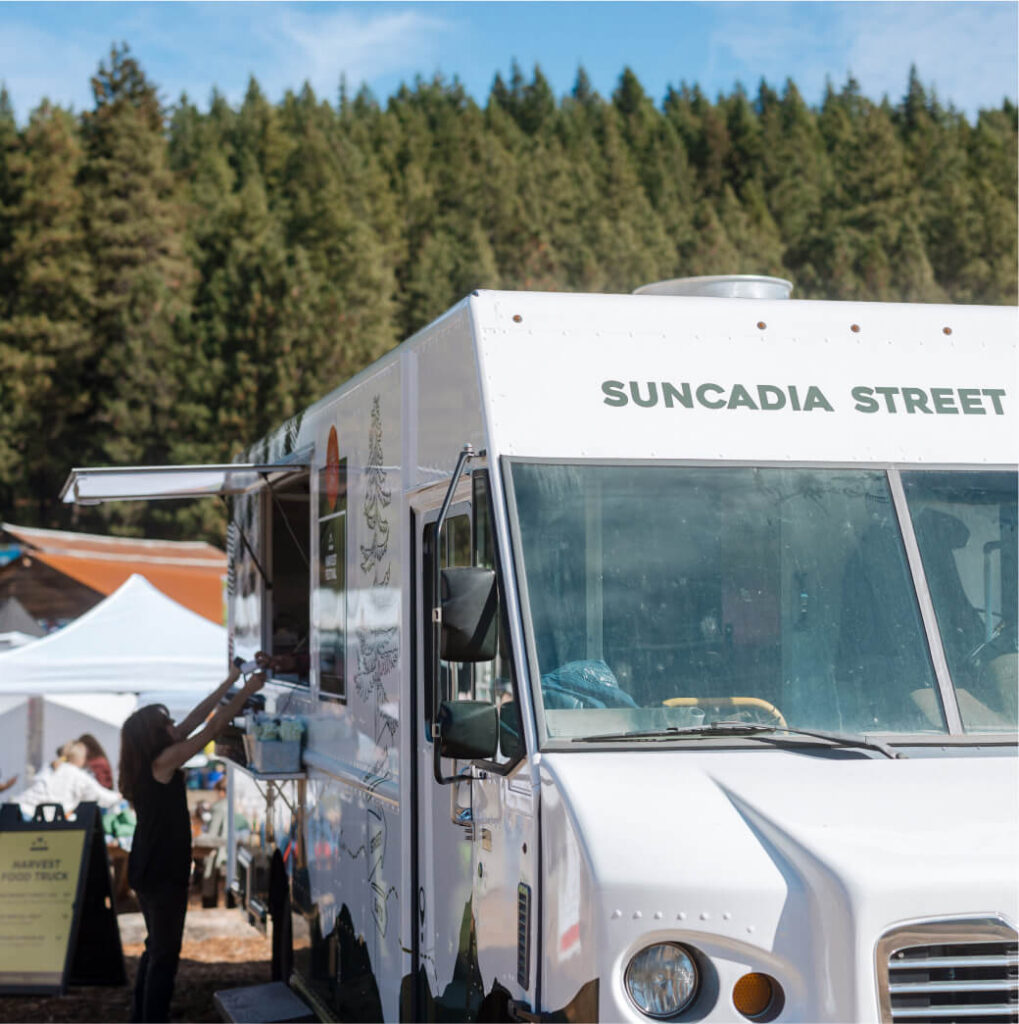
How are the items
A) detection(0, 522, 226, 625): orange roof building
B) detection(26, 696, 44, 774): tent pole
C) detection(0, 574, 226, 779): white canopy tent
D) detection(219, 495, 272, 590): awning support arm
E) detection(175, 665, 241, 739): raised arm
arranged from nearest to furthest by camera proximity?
1. detection(175, 665, 241, 739): raised arm
2. detection(219, 495, 272, 590): awning support arm
3. detection(0, 574, 226, 779): white canopy tent
4. detection(26, 696, 44, 774): tent pole
5. detection(0, 522, 226, 625): orange roof building

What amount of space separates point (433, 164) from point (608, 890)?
72206 millimetres

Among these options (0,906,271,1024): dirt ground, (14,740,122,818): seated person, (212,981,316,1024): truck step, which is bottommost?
(0,906,271,1024): dirt ground

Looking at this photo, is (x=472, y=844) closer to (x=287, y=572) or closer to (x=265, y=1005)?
(x=265, y=1005)

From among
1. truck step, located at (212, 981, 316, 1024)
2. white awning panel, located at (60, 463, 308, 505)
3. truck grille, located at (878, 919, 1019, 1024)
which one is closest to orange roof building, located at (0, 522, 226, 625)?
white awning panel, located at (60, 463, 308, 505)

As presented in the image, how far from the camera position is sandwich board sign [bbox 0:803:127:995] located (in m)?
8.75

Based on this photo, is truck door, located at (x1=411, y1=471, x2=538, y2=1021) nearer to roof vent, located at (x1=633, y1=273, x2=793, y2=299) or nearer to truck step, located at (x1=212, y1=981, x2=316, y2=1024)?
roof vent, located at (x1=633, y1=273, x2=793, y2=299)

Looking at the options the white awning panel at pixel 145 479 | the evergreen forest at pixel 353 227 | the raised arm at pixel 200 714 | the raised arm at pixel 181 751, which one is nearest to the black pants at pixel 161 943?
the raised arm at pixel 181 751

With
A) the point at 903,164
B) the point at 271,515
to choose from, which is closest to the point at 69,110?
the point at 903,164

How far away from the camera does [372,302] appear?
154ft

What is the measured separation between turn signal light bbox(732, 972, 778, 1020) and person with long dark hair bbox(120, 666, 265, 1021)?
14.0ft

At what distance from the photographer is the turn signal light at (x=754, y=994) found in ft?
10.5

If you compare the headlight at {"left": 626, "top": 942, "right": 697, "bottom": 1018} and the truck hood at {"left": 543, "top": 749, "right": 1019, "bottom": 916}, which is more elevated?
the truck hood at {"left": 543, "top": 749, "right": 1019, "bottom": 916}

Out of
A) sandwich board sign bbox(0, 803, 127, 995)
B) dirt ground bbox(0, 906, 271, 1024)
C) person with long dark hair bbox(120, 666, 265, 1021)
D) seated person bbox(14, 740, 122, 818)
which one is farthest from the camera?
seated person bbox(14, 740, 122, 818)

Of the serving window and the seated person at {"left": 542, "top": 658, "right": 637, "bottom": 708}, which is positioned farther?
the serving window
